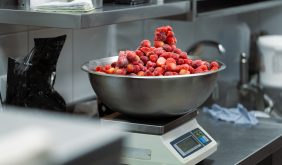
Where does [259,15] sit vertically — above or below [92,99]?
above

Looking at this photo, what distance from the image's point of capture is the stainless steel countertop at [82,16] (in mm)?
1386

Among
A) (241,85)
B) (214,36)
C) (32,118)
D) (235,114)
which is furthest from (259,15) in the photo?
(32,118)

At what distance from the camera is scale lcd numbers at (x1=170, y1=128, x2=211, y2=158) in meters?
1.43

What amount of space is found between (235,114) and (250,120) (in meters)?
0.07

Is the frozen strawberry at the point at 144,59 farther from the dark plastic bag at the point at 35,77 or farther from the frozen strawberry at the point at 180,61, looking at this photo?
the dark plastic bag at the point at 35,77

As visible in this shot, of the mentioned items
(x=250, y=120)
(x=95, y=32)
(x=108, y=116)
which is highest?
(x=95, y=32)

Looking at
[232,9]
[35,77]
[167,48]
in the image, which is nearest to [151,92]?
[167,48]

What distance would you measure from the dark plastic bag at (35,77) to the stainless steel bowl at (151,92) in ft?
0.74

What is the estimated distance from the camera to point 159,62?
1.42 m

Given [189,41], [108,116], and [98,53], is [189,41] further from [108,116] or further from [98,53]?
[108,116]

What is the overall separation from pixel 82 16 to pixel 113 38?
0.84 m

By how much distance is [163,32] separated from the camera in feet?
5.04

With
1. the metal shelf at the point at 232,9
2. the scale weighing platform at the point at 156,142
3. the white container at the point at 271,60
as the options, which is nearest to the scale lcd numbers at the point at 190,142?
the scale weighing platform at the point at 156,142

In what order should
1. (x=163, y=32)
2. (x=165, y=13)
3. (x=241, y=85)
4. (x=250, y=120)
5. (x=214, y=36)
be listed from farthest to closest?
(x=214, y=36), (x=241, y=85), (x=250, y=120), (x=165, y=13), (x=163, y=32)
